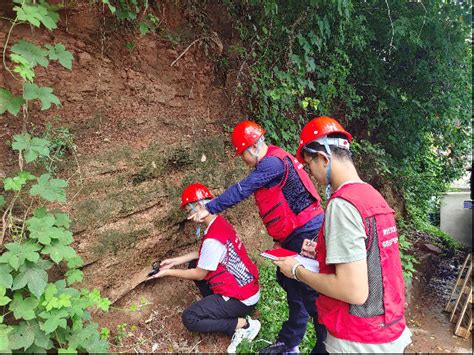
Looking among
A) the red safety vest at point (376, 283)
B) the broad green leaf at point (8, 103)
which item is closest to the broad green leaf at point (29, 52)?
the broad green leaf at point (8, 103)

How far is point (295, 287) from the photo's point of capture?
3.08 m

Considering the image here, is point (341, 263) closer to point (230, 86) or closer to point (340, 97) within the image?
point (230, 86)

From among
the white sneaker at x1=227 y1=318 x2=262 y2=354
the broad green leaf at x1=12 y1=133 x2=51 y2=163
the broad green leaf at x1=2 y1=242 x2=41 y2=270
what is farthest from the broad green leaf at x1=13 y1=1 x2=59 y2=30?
the white sneaker at x1=227 y1=318 x2=262 y2=354

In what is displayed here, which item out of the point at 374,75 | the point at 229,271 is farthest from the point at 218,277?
the point at 374,75

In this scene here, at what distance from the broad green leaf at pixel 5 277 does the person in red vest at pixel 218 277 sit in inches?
49.0

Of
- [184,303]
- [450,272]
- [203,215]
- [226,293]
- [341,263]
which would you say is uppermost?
[341,263]

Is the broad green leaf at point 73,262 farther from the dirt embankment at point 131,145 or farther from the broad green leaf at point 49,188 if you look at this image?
the broad green leaf at point 49,188

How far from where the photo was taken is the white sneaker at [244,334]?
3181mm

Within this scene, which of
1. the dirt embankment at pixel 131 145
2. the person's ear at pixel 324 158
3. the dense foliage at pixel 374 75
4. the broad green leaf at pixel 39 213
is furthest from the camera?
the dense foliage at pixel 374 75

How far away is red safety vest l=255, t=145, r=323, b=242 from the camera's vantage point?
118 inches

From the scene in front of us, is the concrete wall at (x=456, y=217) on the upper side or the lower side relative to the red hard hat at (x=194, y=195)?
lower

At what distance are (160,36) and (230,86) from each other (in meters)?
1.15

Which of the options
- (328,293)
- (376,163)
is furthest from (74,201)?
(376,163)

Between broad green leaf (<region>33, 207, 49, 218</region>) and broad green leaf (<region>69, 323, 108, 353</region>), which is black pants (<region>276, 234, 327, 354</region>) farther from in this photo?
broad green leaf (<region>33, 207, 49, 218</region>)
